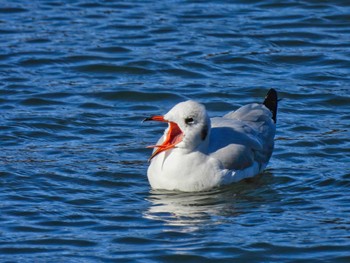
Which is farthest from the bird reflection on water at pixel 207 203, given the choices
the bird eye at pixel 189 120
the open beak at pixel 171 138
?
the bird eye at pixel 189 120

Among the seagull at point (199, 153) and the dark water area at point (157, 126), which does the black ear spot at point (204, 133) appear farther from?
the dark water area at point (157, 126)

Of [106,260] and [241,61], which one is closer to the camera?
[106,260]

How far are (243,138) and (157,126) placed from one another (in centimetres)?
196

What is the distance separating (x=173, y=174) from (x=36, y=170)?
56.7 inches

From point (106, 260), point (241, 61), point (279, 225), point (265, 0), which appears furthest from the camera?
point (265, 0)

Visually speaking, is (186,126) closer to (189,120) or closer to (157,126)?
(189,120)

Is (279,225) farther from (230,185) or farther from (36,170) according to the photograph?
(36,170)

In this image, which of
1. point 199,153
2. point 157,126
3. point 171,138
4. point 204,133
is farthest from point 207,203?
point 157,126

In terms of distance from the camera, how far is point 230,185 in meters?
11.0

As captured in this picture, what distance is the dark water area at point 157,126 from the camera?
9398mm

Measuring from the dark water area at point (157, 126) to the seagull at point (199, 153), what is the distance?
0.44 feet

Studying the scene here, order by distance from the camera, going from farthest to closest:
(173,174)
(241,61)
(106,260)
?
1. (241,61)
2. (173,174)
3. (106,260)

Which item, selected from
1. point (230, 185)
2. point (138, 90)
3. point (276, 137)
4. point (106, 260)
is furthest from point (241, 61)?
point (106, 260)

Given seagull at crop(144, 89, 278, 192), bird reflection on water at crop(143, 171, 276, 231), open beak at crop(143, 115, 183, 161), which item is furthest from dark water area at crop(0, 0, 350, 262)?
open beak at crop(143, 115, 183, 161)
